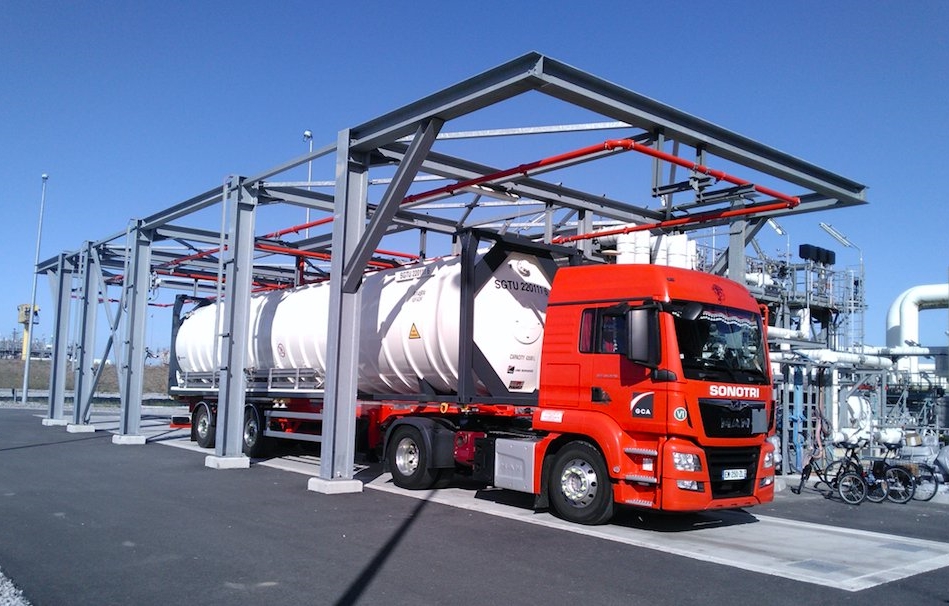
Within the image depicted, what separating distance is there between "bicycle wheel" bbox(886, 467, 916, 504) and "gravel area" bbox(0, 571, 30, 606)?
13.0 m

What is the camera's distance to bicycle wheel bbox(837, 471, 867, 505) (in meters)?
13.5

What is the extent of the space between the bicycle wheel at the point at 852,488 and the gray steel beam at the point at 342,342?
318 inches

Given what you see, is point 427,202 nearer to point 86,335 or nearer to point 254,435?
point 254,435

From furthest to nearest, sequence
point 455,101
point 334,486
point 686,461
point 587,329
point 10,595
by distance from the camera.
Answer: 1. point 334,486
2. point 455,101
3. point 587,329
4. point 686,461
5. point 10,595

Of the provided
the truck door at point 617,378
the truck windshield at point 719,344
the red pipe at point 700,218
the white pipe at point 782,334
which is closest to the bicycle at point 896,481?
the white pipe at point 782,334

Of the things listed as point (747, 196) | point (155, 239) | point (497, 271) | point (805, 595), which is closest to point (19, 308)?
point (155, 239)

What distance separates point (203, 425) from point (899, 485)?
15.2m

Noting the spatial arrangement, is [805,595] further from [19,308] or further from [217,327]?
[19,308]

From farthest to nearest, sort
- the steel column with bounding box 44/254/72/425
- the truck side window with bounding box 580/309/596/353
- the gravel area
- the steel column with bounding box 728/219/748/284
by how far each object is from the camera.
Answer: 1. the steel column with bounding box 44/254/72/425
2. the steel column with bounding box 728/219/748/284
3. the truck side window with bounding box 580/309/596/353
4. the gravel area

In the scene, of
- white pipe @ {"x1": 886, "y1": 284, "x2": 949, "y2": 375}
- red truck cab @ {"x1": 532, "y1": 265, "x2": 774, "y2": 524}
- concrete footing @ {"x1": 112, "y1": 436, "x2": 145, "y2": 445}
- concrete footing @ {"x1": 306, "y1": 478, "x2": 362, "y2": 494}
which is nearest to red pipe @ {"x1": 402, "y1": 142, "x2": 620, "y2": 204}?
red truck cab @ {"x1": 532, "y1": 265, "x2": 774, "y2": 524}

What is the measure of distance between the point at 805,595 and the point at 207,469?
11.4 metres

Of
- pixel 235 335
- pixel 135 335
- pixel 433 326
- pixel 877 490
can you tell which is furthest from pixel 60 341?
pixel 877 490

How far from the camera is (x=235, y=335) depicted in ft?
51.6

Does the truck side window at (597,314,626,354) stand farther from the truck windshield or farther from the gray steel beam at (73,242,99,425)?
the gray steel beam at (73,242,99,425)
